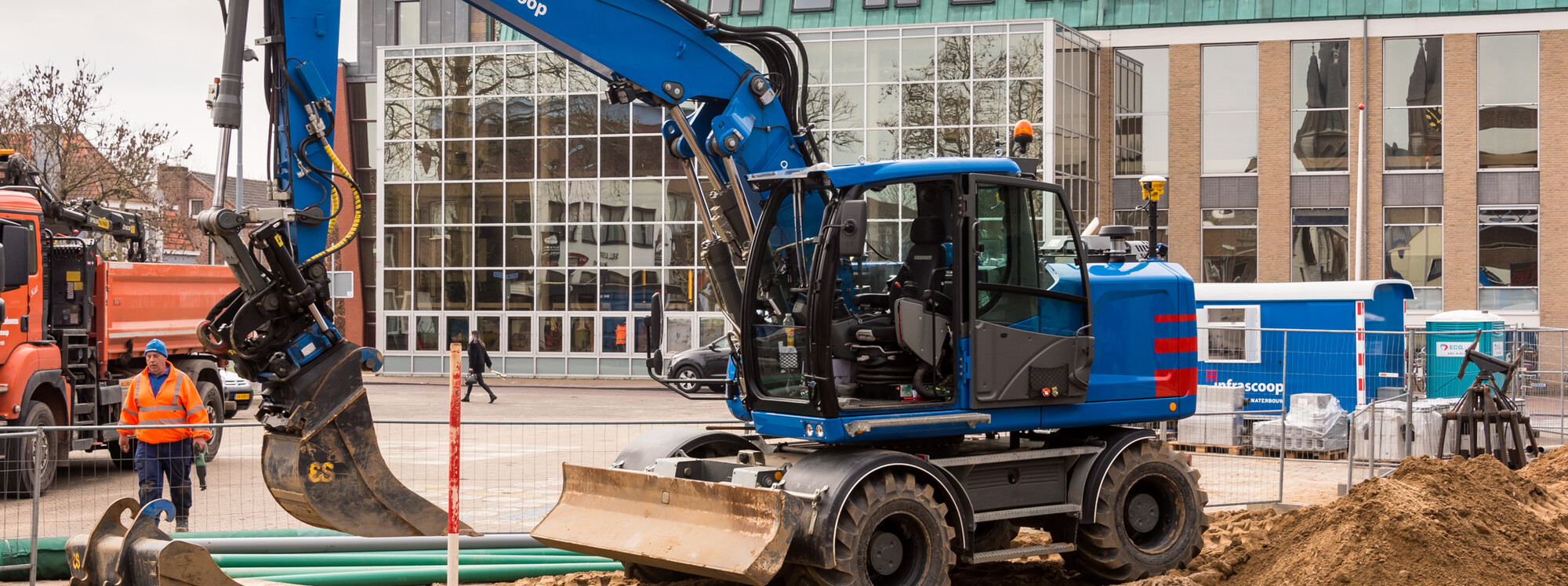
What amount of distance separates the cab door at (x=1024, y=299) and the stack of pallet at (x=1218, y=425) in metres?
8.68

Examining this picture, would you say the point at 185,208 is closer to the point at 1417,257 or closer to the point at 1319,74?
the point at 1319,74

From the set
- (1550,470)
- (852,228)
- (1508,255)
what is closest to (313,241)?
(852,228)

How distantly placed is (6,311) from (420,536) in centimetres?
787

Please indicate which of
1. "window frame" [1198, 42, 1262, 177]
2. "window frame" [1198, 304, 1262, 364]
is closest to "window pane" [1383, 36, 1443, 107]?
"window frame" [1198, 42, 1262, 177]

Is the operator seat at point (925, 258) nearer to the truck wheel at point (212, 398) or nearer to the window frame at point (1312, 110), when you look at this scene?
the truck wheel at point (212, 398)

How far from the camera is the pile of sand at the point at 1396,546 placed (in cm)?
737

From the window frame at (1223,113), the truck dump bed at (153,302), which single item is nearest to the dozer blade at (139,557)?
the truck dump bed at (153,302)

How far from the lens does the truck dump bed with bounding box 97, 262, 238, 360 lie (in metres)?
15.4

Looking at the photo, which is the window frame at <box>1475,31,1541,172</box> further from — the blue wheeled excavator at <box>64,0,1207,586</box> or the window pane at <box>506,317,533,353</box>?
the blue wheeled excavator at <box>64,0,1207,586</box>

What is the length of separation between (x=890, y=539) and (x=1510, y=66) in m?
33.2

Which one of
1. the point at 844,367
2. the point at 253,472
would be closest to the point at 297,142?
the point at 844,367

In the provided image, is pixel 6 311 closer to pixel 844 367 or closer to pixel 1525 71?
pixel 844 367

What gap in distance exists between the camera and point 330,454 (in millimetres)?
7363

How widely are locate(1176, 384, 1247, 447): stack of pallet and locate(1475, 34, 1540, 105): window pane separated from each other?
21.1 m
